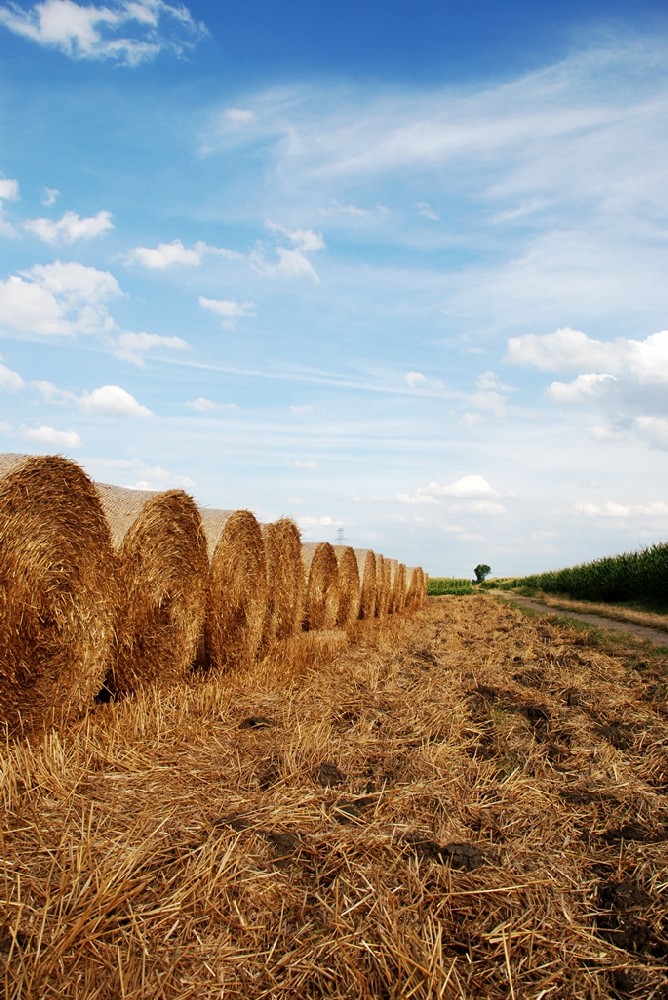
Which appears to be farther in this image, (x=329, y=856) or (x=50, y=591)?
(x=50, y=591)

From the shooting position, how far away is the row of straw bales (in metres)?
5.17

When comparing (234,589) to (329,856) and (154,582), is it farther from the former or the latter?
(329,856)

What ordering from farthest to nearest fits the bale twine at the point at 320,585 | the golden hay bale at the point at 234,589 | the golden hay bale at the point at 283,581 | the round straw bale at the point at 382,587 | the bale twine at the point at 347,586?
the round straw bale at the point at 382,587 < the bale twine at the point at 347,586 < the bale twine at the point at 320,585 < the golden hay bale at the point at 283,581 < the golden hay bale at the point at 234,589

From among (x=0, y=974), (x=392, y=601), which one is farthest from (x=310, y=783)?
(x=392, y=601)

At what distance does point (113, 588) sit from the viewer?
20.2 feet

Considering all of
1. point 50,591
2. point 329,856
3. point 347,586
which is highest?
point 50,591

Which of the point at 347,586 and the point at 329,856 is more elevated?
the point at 347,586

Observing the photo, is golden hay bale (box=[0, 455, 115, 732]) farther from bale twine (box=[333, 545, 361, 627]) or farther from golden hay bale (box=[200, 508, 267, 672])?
bale twine (box=[333, 545, 361, 627])

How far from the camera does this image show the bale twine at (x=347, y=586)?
1575cm

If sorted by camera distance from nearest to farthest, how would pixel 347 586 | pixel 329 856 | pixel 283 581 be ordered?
pixel 329 856, pixel 283 581, pixel 347 586

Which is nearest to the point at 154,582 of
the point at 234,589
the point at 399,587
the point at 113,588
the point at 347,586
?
the point at 113,588

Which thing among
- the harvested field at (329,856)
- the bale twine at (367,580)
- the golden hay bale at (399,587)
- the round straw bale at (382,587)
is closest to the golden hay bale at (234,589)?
the harvested field at (329,856)

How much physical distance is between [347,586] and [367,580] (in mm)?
2162

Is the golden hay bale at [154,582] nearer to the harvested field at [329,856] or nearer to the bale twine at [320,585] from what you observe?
the harvested field at [329,856]
